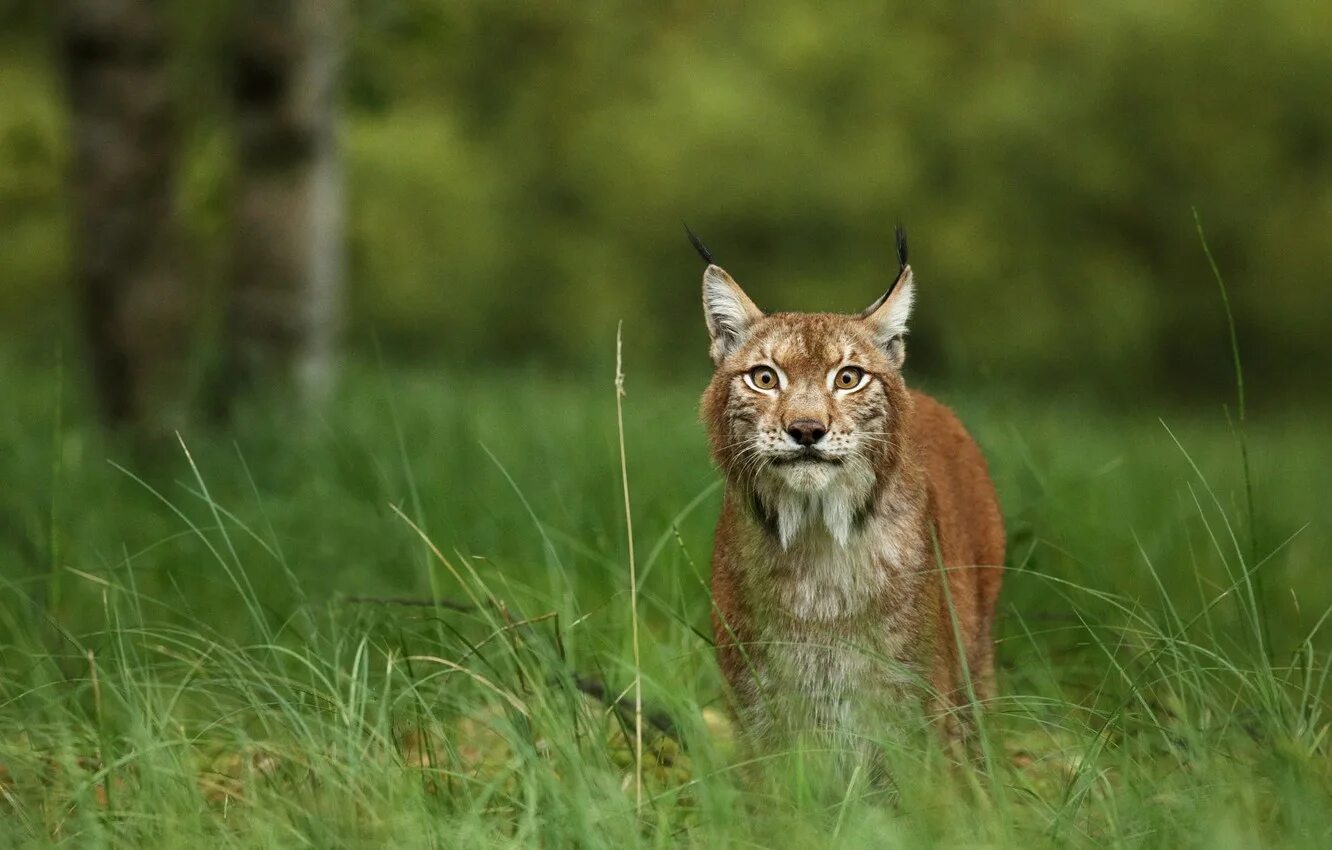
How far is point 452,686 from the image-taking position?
367cm

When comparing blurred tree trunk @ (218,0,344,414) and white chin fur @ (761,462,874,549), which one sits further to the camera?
blurred tree trunk @ (218,0,344,414)

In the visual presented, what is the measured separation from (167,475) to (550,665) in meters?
4.84

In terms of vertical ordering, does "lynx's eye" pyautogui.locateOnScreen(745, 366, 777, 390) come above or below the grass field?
Result: above

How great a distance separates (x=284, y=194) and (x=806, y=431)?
6.03 meters

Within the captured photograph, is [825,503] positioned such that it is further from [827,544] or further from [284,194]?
[284,194]

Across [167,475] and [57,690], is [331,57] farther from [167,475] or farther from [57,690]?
[57,690]

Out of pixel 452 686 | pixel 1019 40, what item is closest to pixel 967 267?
pixel 1019 40

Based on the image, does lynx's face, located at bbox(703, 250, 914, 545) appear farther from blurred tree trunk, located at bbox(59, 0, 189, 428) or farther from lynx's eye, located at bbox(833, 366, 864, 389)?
blurred tree trunk, located at bbox(59, 0, 189, 428)

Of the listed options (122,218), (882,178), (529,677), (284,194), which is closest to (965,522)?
(529,677)

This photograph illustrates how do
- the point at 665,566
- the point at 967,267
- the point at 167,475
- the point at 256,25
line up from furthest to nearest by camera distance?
1. the point at 967,267
2. the point at 256,25
3. the point at 167,475
4. the point at 665,566

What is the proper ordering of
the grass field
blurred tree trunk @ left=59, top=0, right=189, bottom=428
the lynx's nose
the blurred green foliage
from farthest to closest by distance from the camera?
the blurred green foliage, blurred tree trunk @ left=59, top=0, right=189, bottom=428, the lynx's nose, the grass field

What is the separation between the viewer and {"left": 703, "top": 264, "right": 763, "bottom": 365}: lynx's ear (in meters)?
3.90

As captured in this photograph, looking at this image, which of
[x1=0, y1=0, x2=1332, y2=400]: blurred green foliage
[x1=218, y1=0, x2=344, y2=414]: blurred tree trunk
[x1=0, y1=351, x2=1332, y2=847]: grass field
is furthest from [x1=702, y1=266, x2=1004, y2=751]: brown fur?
[x1=0, y1=0, x2=1332, y2=400]: blurred green foliage

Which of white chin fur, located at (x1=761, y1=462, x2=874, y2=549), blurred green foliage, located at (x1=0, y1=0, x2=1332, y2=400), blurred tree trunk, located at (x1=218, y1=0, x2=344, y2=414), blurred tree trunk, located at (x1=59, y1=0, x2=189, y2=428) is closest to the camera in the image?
white chin fur, located at (x1=761, y1=462, x2=874, y2=549)
